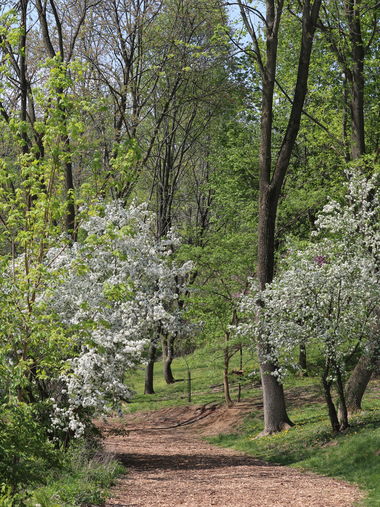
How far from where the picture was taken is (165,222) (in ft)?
85.5

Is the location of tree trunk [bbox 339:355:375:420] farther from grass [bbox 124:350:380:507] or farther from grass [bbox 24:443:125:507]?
grass [bbox 24:443:125:507]

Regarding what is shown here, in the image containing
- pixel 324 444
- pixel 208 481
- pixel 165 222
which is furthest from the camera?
pixel 165 222

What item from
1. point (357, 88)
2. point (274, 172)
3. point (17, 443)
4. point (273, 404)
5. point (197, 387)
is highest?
point (357, 88)

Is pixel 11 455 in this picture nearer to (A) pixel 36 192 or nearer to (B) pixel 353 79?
(A) pixel 36 192

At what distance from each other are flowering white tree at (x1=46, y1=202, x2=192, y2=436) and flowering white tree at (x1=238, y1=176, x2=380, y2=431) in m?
2.36

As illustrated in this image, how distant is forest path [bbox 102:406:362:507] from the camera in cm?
923

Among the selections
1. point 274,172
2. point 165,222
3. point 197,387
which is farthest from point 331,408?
point 197,387

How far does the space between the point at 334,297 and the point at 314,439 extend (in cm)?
375

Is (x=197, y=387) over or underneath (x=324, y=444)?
underneath

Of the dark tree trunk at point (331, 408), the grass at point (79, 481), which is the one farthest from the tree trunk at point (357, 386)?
the grass at point (79, 481)

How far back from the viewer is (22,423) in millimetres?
6676

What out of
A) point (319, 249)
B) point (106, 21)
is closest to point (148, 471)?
point (319, 249)

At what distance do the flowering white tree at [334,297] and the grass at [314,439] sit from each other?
4.00ft

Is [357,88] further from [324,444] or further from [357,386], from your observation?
[324,444]
